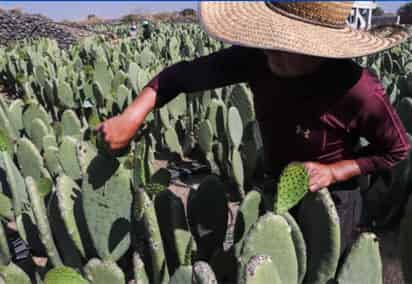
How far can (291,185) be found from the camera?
3.20 ft

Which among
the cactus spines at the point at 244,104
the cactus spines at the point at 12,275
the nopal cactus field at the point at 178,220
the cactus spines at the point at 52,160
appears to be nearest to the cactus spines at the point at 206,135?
the nopal cactus field at the point at 178,220

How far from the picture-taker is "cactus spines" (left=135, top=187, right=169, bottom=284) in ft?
3.56

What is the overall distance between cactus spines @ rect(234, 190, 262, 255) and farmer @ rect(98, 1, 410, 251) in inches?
4.5

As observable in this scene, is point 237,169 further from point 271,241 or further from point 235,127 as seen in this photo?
point 271,241

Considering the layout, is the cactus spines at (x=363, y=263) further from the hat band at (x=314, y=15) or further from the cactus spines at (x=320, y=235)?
the hat band at (x=314, y=15)

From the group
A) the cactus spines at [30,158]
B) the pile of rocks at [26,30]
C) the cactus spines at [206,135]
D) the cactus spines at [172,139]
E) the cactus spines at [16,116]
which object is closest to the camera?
the cactus spines at [30,158]

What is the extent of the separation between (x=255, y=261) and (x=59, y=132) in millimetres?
1736

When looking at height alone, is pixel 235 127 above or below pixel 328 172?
below

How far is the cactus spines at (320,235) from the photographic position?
1.05 m

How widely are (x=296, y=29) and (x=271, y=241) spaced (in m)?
0.44

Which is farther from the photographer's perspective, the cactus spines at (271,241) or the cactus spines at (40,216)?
the cactus spines at (40,216)

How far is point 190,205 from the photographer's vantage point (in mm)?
1396

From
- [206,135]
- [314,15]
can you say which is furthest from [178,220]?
[206,135]

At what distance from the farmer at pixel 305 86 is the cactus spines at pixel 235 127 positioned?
77cm
